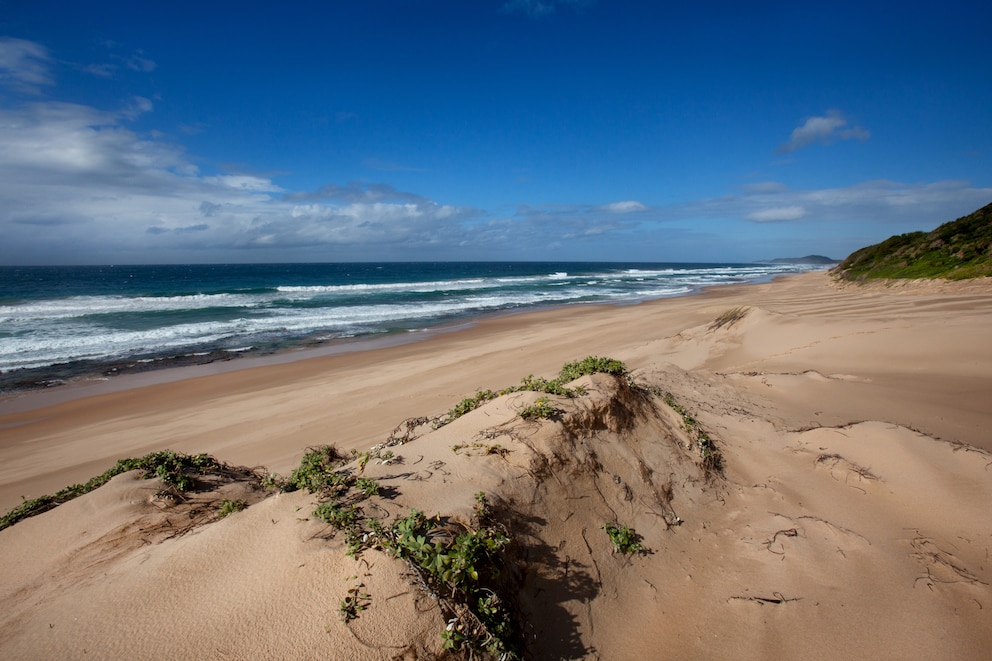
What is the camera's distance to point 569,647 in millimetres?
2738

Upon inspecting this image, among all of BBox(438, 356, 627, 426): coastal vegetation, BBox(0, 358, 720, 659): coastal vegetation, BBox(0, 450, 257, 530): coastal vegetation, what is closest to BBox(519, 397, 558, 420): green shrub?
BBox(438, 356, 627, 426): coastal vegetation

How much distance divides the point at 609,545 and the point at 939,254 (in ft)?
94.4

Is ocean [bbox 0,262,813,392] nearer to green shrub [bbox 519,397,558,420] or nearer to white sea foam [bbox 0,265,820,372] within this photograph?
white sea foam [bbox 0,265,820,372]

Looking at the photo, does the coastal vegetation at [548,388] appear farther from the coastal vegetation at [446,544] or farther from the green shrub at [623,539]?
the green shrub at [623,539]

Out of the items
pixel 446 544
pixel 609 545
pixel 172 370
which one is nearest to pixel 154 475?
pixel 446 544

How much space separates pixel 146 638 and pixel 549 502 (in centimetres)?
244

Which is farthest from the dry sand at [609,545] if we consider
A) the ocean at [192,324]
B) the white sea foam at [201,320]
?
the white sea foam at [201,320]

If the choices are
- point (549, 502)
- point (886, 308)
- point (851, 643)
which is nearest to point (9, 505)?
point (549, 502)

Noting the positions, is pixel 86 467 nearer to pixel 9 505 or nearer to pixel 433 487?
pixel 9 505

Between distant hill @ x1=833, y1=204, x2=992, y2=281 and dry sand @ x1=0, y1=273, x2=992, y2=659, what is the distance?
56.2 feet

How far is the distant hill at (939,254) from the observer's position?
65.1 ft

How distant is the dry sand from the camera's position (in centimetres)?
235

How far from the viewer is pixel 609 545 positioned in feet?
11.4

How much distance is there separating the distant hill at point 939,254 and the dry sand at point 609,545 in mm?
17142
